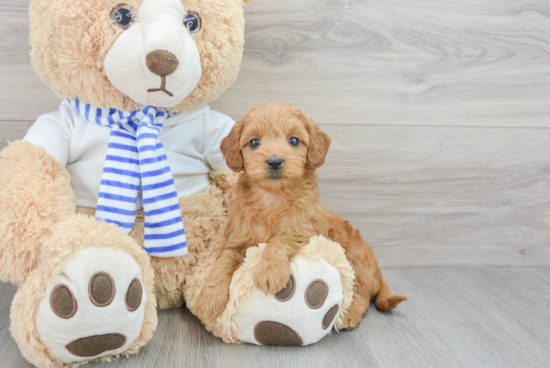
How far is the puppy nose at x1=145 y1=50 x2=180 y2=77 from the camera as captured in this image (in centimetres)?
92

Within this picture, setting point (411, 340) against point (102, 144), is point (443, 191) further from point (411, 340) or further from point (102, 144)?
point (102, 144)

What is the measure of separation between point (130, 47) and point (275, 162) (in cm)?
41

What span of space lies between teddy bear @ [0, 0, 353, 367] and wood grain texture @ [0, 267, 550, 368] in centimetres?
4

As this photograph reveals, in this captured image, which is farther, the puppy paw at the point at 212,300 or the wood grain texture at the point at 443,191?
the wood grain texture at the point at 443,191

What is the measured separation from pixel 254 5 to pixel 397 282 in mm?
1049

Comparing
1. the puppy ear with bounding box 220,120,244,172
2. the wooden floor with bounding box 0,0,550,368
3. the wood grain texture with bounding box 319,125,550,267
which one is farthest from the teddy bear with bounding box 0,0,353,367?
the wood grain texture with bounding box 319,125,550,267

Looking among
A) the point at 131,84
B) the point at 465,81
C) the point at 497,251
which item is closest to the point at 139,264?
the point at 131,84

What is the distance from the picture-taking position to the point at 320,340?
41.2 inches

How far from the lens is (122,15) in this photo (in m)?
0.96

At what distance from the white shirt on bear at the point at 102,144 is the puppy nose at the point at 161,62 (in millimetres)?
222

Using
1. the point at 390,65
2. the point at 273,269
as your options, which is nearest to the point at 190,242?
the point at 273,269

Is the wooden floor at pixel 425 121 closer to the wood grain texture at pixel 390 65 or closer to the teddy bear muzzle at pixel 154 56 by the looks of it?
the wood grain texture at pixel 390 65

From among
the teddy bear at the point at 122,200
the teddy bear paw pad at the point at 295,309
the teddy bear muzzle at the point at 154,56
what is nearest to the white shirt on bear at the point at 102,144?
the teddy bear at the point at 122,200

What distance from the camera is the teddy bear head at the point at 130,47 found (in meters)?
0.93
